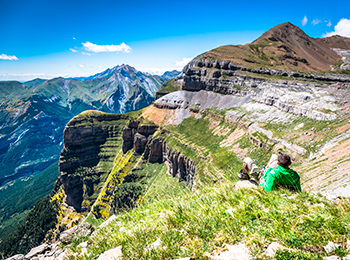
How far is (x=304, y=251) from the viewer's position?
3715mm

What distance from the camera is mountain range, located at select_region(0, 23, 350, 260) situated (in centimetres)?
456

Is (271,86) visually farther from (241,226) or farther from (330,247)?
(330,247)

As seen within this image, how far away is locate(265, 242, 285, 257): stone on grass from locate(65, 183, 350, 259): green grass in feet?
0.40

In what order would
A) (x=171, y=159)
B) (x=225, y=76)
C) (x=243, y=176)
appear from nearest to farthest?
(x=243, y=176) < (x=171, y=159) < (x=225, y=76)

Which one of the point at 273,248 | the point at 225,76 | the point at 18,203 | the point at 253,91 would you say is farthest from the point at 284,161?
the point at 18,203

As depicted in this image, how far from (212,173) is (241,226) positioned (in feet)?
12.1

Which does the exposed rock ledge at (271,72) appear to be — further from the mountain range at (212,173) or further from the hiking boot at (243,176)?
the hiking boot at (243,176)

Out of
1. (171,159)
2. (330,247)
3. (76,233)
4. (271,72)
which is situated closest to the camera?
(330,247)

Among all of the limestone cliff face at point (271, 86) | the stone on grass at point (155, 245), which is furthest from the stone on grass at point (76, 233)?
the limestone cliff face at point (271, 86)

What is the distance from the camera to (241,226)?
4.80 m

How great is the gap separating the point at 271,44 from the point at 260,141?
17267 cm

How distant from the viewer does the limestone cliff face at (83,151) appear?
114750mm

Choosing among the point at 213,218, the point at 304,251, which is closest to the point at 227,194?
the point at 213,218

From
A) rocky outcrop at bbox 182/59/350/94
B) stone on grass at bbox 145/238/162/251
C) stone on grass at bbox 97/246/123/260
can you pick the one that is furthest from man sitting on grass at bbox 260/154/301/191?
rocky outcrop at bbox 182/59/350/94
